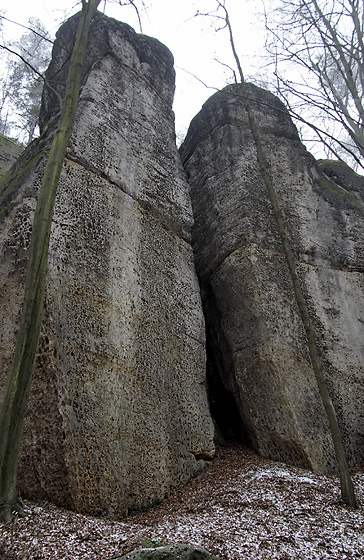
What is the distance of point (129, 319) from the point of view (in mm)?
5629

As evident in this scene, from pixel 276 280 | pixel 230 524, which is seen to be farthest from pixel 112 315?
pixel 276 280

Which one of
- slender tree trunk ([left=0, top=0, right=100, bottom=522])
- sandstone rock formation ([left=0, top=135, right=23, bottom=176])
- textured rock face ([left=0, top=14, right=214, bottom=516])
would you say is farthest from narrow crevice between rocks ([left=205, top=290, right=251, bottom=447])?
sandstone rock formation ([left=0, top=135, right=23, bottom=176])

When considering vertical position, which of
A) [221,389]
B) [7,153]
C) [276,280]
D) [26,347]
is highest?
[7,153]

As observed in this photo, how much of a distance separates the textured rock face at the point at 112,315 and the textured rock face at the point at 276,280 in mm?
722

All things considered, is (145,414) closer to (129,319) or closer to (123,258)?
(129,319)

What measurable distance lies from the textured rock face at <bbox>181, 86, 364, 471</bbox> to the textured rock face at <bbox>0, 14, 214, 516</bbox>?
0.72 meters

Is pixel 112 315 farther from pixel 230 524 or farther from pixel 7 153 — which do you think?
pixel 7 153

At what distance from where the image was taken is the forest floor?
10.6 ft

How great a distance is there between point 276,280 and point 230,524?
12.9 ft

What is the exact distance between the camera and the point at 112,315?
5402mm

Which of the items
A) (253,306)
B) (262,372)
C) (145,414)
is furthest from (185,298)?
(145,414)

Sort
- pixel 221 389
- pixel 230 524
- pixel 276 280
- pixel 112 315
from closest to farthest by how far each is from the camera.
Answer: pixel 230 524 < pixel 112 315 < pixel 276 280 < pixel 221 389

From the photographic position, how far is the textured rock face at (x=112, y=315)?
14.2 feet

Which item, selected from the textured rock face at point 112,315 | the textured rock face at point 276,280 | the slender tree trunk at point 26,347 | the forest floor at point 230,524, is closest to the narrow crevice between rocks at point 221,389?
the textured rock face at point 276,280
